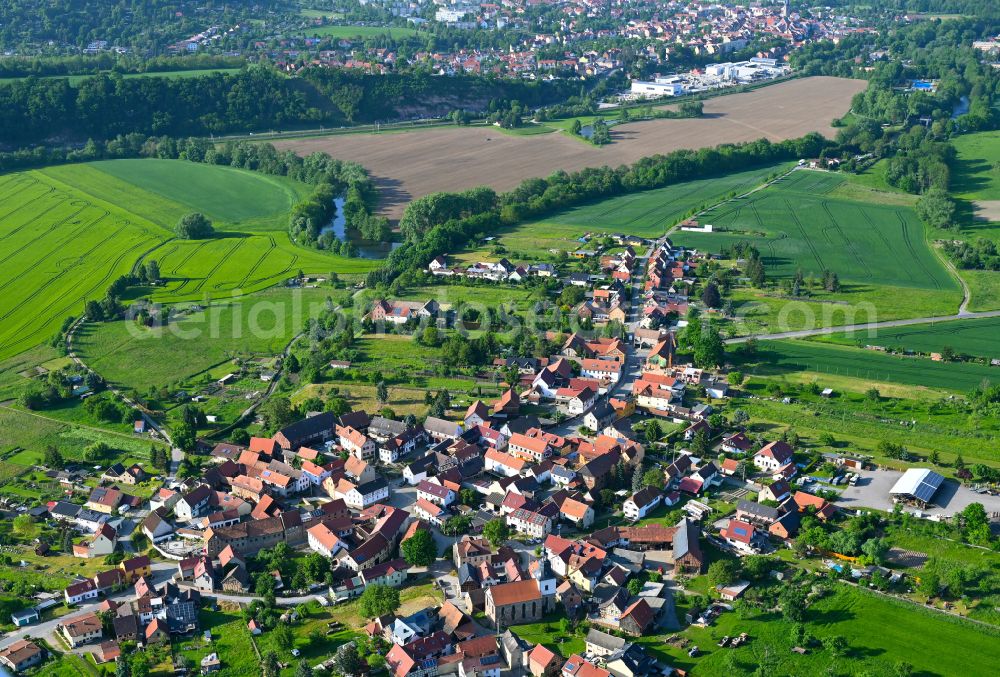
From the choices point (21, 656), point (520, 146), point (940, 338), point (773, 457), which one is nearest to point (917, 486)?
point (773, 457)

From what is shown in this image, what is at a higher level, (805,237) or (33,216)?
(33,216)

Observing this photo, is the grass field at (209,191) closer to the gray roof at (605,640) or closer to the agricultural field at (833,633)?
the gray roof at (605,640)

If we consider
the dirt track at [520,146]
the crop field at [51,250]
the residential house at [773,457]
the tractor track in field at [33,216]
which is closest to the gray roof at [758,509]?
the residential house at [773,457]

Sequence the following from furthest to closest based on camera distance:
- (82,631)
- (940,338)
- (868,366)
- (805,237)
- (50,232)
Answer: (50,232)
(805,237)
(940,338)
(868,366)
(82,631)

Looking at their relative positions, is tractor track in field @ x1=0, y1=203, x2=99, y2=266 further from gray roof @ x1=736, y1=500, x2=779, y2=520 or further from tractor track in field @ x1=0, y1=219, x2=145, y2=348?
gray roof @ x1=736, y1=500, x2=779, y2=520

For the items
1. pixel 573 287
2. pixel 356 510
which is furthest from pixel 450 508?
pixel 573 287

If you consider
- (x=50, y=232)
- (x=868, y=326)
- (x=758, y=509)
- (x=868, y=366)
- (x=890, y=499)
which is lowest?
(x=890, y=499)

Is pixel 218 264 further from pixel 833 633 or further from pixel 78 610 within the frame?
pixel 833 633

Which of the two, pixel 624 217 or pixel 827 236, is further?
pixel 624 217
